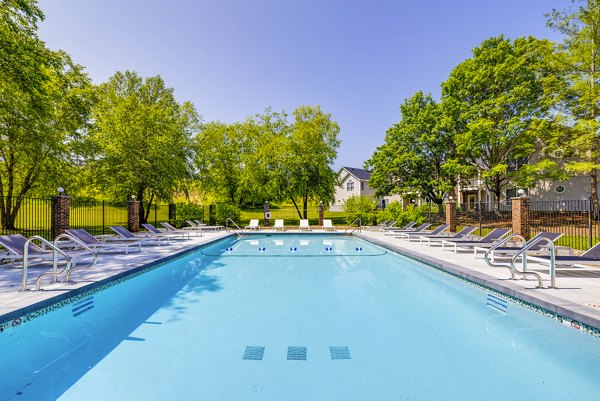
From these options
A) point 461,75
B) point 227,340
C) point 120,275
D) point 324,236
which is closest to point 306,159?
point 324,236

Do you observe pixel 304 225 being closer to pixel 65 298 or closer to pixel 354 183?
pixel 65 298

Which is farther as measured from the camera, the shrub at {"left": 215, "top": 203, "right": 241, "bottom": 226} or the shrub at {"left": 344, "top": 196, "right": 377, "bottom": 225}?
the shrub at {"left": 344, "top": 196, "right": 377, "bottom": 225}

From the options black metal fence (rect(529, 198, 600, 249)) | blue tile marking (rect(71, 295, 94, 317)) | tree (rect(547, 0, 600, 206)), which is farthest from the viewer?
tree (rect(547, 0, 600, 206))

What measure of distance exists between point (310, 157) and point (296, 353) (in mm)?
27342

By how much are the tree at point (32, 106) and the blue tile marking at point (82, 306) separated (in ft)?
28.6

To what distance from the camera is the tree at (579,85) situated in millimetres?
19031

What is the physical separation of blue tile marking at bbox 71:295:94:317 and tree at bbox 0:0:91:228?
Result: 8.71m

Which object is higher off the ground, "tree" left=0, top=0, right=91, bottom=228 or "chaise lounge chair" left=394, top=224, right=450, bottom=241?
"tree" left=0, top=0, right=91, bottom=228

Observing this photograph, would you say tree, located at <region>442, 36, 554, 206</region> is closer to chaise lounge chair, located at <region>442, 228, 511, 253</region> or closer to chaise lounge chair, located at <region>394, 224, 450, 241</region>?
chaise lounge chair, located at <region>394, 224, 450, 241</region>

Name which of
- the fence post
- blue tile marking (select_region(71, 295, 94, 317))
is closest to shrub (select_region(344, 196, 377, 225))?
the fence post

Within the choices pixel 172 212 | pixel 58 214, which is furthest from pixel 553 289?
pixel 172 212

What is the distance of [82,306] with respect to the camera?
19.1ft

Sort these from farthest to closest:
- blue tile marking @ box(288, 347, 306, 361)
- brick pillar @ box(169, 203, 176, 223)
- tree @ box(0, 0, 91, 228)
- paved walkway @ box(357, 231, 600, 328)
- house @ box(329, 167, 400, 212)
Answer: house @ box(329, 167, 400, 212), brick pillar @ box(169, 203, 176, 223), tree @ box(0, 0, 91, 228), paved walkway @ box(357, 231, 600, 328), blue tile marking @ box(288, 347, 306, 361)

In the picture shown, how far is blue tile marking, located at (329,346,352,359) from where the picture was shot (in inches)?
164
